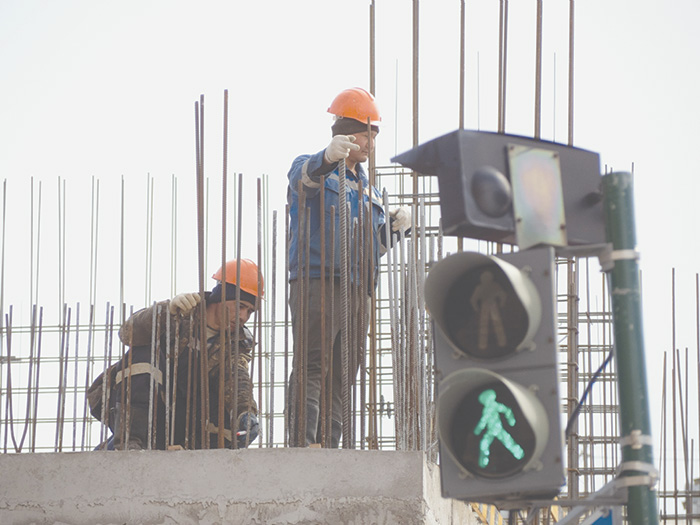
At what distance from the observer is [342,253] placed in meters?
5.37

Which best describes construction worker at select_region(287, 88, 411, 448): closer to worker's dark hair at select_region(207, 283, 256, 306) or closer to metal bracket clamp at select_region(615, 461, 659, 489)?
worker's dark hair at select_region(207, 283, 256, 306)

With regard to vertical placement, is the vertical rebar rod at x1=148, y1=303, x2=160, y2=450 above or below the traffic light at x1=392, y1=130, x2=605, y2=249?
below

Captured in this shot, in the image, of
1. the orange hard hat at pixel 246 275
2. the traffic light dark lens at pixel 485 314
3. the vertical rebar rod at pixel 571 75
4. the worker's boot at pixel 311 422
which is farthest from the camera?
the orange hard hat at pixel 246 275

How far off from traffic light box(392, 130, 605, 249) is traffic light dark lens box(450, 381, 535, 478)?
49 cm

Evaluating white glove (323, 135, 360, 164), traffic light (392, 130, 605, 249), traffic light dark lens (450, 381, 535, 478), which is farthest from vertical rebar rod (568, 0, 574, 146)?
traffic light dark lens (450, 381, 535, 478)

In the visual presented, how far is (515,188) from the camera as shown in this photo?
3281 mm

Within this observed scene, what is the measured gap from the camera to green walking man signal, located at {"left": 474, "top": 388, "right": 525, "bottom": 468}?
9.79ft

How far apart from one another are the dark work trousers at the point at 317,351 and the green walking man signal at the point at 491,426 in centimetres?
A: 202

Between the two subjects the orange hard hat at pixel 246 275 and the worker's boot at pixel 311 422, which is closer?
the worker's boot at pixel 311 422

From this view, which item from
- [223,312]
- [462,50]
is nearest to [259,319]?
[223,312]

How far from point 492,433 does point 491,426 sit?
0.02m

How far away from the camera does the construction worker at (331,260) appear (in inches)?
205

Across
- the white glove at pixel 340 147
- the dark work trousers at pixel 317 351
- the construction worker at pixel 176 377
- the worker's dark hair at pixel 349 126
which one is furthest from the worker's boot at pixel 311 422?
the worker's dark hair at pixel 349 126

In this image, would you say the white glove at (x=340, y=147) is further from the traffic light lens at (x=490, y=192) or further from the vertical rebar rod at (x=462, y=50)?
the traffic light lens at (x=490, y=192)
